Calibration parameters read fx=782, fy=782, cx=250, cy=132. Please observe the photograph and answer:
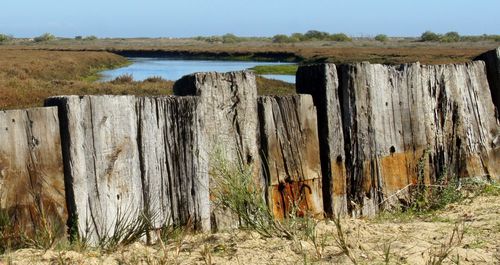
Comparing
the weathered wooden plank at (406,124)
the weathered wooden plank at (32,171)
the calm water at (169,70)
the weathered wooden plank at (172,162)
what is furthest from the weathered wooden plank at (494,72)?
the calm water at (169,70)

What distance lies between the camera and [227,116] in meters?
5.47

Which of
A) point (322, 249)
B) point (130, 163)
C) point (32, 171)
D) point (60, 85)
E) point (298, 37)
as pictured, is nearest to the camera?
point (322, 249)

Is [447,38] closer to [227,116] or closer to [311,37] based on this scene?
[311,37]

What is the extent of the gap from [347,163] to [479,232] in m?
1.32

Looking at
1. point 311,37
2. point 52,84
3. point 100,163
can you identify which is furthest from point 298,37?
point 100,163

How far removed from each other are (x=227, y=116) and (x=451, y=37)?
11488 cm

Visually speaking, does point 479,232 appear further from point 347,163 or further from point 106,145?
point 106,145

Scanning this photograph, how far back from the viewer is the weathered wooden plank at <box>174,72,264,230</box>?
17.6ft

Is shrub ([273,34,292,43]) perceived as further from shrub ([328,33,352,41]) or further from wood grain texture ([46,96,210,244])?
wood grain texture ([46,96,210,244])

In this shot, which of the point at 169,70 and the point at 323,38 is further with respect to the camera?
the point at 323,38

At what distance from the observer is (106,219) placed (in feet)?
15.9

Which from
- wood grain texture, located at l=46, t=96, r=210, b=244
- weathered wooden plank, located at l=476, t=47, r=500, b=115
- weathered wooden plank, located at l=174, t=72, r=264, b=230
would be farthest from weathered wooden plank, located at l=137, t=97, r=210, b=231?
weathered wooden plank, located at l=476, t=47, r=500, b=115

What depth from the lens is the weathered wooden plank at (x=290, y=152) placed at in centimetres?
564

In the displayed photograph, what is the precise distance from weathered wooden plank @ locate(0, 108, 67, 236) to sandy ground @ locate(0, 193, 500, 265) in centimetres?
29
